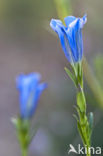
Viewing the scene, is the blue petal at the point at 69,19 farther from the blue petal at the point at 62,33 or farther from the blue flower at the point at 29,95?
the blue flower at the point at 29,95

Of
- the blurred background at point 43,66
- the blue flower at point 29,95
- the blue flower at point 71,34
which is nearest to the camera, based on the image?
the blue flower at point 71,34

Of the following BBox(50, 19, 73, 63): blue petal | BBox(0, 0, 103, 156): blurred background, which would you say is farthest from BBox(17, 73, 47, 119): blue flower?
BBox(0, 0, 103, 156): blurred background

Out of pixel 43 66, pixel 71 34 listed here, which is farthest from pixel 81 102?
pixel 43 66

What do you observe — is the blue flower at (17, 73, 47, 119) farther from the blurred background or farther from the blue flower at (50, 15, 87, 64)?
the blurred background

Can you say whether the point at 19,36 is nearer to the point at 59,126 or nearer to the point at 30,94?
the point at 59,126

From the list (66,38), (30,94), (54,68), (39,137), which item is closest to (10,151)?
(39,137)

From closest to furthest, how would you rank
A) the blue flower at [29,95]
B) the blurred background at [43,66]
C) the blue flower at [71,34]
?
1. the blue flower at [71,34]
2. the blue flower at [29,95]
3. the blurred background at [43,66]

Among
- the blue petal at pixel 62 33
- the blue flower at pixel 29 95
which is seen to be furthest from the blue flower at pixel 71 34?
the blue flower at pixel 29 95

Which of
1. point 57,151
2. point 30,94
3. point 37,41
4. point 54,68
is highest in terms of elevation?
point 37,41
